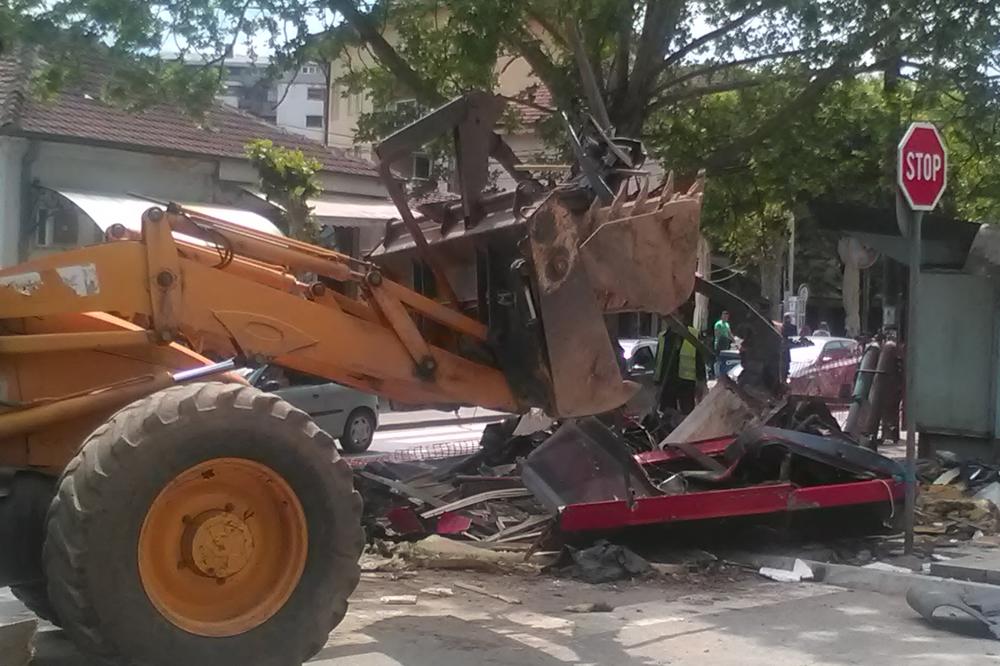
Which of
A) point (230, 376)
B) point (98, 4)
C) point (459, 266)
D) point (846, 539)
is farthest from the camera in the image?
point (98, 4)

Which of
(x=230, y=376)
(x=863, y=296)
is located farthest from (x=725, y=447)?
(x=863, y=296)

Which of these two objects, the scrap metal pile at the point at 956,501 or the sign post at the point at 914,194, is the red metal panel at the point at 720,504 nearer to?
the sign post at the point at 914,194

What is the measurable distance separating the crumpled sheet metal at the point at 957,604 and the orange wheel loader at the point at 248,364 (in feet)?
7.18

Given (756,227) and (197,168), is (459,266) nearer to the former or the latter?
(756,227)

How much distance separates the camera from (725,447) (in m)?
9.92

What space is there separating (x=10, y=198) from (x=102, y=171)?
1.79 metres

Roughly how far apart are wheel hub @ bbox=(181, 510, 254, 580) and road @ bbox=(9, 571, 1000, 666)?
1003 millimetres

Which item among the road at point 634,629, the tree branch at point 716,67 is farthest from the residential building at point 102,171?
the road at point 634,629

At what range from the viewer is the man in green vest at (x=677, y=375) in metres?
14.2

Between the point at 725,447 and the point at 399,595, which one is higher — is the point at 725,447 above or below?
above

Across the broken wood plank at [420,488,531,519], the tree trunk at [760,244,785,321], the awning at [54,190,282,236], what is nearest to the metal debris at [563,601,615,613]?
the broken wood plank at [420,488,531,519]

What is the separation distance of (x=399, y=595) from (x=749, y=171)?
9.52 meters

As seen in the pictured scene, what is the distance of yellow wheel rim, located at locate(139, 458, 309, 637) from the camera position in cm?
500

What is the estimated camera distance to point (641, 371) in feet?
51.6
